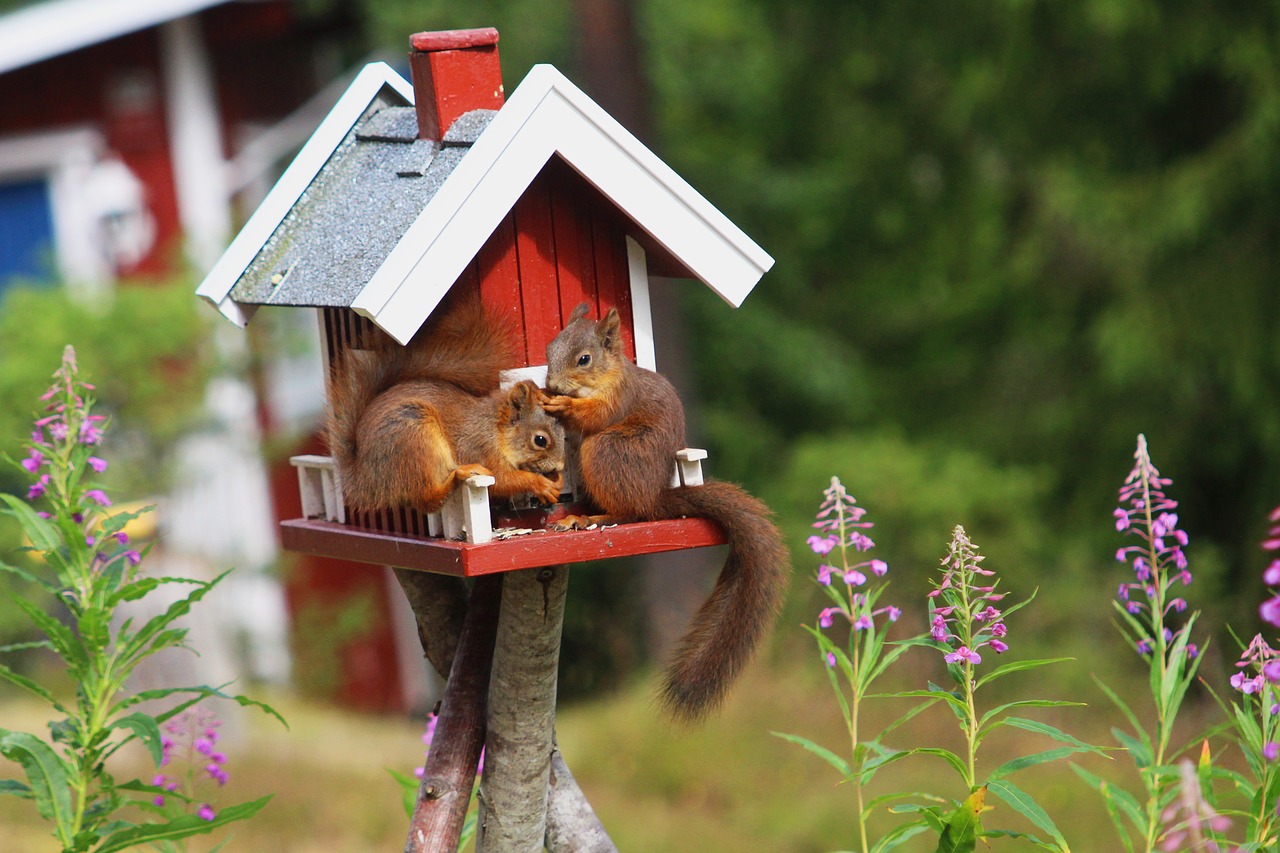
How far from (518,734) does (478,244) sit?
3.21ft

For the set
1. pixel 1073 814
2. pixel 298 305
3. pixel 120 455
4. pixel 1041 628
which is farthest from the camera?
pixel 1041 628

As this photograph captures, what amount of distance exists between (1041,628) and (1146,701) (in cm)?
184

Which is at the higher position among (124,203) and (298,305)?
(124,203)

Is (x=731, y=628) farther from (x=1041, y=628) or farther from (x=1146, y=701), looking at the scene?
(x=1041, y=628)

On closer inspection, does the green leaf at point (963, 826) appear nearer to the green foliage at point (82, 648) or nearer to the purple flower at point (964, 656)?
the purple flower at point (964, 656)

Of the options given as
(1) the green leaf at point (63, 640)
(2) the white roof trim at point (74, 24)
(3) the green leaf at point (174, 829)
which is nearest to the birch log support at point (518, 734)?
(3) the green leaf at point (174, 829)

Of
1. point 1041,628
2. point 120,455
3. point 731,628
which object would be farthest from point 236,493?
point 731,628

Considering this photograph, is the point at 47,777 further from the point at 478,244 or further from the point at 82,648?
the point at 478,244

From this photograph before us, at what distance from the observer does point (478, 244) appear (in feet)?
8.55

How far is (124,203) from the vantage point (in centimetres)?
920

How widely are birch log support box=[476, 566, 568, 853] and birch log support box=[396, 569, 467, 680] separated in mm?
343

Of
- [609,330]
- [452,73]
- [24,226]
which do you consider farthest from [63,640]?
[24,226]

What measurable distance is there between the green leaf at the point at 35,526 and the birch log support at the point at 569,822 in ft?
3.62

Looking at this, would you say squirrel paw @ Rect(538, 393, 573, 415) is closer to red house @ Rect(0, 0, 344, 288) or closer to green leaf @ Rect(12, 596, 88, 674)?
green leaf @ Rect(12, 596, 88, 674)
